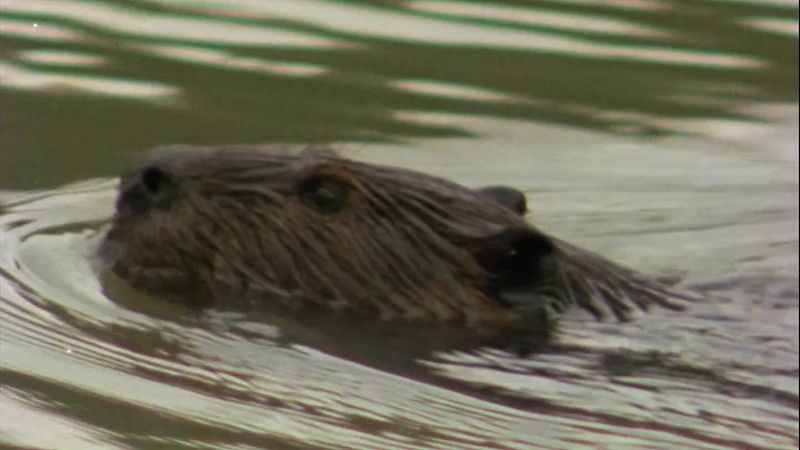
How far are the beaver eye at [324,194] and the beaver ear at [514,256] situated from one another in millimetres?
493

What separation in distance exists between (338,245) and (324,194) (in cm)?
18

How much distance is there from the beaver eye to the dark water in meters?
0.51

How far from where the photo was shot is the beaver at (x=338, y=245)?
7.24 metres

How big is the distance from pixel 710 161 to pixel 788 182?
13.9 inches

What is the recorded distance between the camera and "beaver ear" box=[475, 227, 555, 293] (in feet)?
23.3

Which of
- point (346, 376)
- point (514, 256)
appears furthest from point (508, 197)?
point (346, 376)

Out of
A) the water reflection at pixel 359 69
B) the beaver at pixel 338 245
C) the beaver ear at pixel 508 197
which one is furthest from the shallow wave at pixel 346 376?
the water reflection at pixel 359 69

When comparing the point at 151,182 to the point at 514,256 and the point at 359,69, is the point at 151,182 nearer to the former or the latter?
the point at 514,256

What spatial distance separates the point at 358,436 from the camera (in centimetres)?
545

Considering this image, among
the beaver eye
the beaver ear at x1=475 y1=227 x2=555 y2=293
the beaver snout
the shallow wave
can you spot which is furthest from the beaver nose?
the beaver ear at x1=475 y1=227 x2=555 y2=293

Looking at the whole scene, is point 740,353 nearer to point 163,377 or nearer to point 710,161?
point 163,377

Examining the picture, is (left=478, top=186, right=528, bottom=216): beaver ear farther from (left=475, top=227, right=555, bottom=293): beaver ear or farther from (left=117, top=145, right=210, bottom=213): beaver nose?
(left=117, top=145, right=210, bottom=213): beaver nose

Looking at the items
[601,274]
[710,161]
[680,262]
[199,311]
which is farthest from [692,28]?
[199,311]

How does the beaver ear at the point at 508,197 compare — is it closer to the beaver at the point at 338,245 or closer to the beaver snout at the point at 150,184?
the beaver at the point at 338,245
